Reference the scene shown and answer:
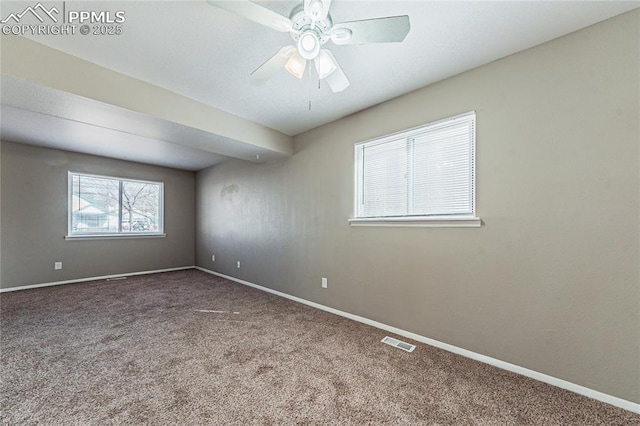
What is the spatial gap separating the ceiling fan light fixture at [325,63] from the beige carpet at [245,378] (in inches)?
82.8

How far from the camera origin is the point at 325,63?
1626 millimetres

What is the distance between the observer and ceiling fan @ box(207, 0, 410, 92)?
125 cm

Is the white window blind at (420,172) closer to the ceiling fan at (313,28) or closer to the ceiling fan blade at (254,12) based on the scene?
the ceiling fan at (313,28)

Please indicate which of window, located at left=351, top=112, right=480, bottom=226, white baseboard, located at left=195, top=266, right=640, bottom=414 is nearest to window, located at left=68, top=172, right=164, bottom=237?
white baseboard, located at left=195, top=266, right=640, bottom=414

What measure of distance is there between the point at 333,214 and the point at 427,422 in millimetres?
2142

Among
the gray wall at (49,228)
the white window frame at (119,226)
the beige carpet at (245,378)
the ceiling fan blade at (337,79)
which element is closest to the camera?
the beige carpet at (245,378)

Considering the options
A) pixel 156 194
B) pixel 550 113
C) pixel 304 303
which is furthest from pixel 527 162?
pixel 156 194

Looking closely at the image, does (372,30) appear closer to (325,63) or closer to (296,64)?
(325,63)

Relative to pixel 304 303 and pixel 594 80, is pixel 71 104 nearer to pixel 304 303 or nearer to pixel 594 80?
pixel 304 303

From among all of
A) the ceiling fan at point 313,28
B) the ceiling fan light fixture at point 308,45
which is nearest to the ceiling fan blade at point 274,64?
the ceiling fan at point 313,28

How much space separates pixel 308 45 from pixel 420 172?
1585 millimetres

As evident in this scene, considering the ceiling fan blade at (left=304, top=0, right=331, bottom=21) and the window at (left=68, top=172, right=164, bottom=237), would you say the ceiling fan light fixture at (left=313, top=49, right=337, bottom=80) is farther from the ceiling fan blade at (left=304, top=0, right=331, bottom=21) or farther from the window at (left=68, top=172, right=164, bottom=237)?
the window at (left=68, top=172, right=164, bottom=237)

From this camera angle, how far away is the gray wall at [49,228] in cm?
397

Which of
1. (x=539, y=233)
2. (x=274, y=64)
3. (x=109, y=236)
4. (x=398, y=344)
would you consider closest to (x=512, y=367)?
(x=398, y=344)
